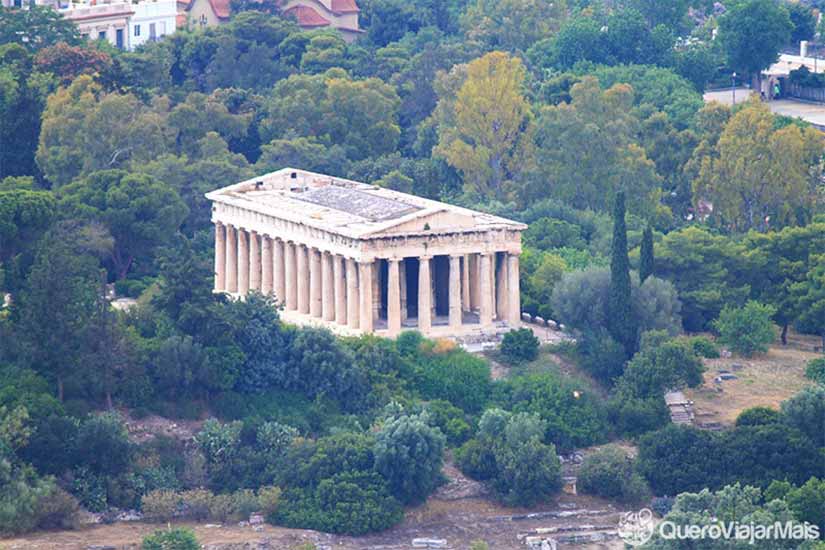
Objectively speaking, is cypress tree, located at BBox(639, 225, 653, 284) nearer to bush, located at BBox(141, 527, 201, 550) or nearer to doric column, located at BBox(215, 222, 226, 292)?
doric column, located at BBox(215, 222, 226, 292)

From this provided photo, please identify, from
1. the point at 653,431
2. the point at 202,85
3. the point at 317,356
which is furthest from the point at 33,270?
the point at 202,85

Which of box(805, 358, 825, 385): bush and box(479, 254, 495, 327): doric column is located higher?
box(479, 254, 495, 327): doric column

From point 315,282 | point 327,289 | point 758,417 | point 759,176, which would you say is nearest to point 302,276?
point 315,282

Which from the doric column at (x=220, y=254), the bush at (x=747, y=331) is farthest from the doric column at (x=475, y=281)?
the doric column at (x=220, y=254)

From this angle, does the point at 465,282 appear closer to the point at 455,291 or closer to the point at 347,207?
the point at 455,291

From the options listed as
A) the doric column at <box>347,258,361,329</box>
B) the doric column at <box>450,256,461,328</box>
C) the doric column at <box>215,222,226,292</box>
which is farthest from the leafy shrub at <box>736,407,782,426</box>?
the doric column at <box>215,222,226,292</box>

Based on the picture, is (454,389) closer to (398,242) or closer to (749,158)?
(398,242)
